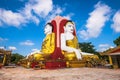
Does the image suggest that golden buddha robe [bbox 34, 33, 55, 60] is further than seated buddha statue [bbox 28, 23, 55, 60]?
Yes

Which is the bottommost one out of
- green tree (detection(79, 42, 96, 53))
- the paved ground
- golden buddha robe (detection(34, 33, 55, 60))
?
the paved ground

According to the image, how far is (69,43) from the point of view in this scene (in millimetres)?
26938

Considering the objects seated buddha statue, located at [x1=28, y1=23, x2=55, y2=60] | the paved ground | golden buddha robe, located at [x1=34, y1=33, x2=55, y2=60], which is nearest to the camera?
the paved ground

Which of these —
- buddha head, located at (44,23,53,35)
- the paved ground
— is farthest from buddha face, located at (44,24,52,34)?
the paved ground

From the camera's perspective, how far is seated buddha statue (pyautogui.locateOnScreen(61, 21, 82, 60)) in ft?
77.5

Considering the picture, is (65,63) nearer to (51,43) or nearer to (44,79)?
(51,43)

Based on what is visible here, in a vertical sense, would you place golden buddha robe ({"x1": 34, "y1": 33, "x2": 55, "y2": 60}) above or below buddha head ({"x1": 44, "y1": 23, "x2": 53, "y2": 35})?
below

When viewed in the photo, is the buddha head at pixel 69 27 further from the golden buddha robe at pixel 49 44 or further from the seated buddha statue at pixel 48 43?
the golden buddha robe at pixel 49 44

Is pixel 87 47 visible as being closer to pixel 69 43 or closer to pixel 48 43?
pixel 69 43

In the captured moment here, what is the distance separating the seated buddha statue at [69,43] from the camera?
77.5 ft

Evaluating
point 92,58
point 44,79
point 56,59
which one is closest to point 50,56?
point 56,59

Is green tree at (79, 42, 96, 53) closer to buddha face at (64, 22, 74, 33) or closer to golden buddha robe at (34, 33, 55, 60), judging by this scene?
buddha face at (64, 22, 74, 33)

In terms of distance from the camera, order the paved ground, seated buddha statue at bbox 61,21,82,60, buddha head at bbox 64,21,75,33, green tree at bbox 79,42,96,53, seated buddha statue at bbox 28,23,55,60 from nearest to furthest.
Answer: the paved ground, seated buddha statue at bbox 61,21,82,60, seated buddha statue at bbox 28,23,55,60, buddha head at bbox 64,21,75,33, green tree at bbox 79,42,96,53

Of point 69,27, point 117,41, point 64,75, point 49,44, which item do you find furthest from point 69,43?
point 117,41
